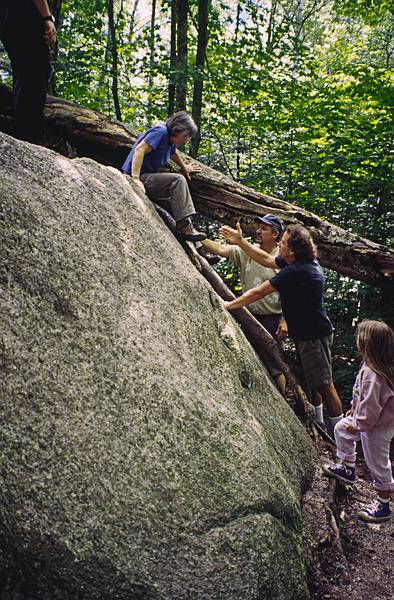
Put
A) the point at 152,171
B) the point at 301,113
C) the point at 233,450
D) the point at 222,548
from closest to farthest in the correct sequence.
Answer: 1. the point at 222,548
2. the point at 233,450
3. the point at 152,171
4. the point at 301,113

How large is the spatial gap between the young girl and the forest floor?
7.3 inches

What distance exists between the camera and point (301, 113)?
32.9ft

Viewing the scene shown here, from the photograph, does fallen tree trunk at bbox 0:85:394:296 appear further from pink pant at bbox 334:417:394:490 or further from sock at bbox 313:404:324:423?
pink pant at bbox 334:417:394:490

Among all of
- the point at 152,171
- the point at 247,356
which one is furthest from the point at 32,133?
the point at 247,356

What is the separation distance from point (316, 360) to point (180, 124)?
3228 mm

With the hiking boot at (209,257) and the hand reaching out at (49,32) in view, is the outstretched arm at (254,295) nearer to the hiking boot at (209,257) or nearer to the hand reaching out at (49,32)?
the hiking boot at (209,257)

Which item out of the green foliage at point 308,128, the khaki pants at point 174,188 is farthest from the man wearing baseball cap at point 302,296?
the green foliage at point 308,128

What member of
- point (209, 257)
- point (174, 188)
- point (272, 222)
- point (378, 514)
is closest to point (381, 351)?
point (378, 514)

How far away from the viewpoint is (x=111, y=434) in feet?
7.91

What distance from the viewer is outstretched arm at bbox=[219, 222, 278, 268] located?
5082 millimetres

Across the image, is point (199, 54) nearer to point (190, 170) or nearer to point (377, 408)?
point (190, 170)

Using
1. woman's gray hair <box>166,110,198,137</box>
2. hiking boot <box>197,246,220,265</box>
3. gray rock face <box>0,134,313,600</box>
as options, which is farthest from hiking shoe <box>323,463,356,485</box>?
woman's gray hair <box>166,110,198,137</box>

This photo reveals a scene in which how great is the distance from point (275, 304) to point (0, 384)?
4032 millimetres

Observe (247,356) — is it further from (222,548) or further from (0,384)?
(0,384)
